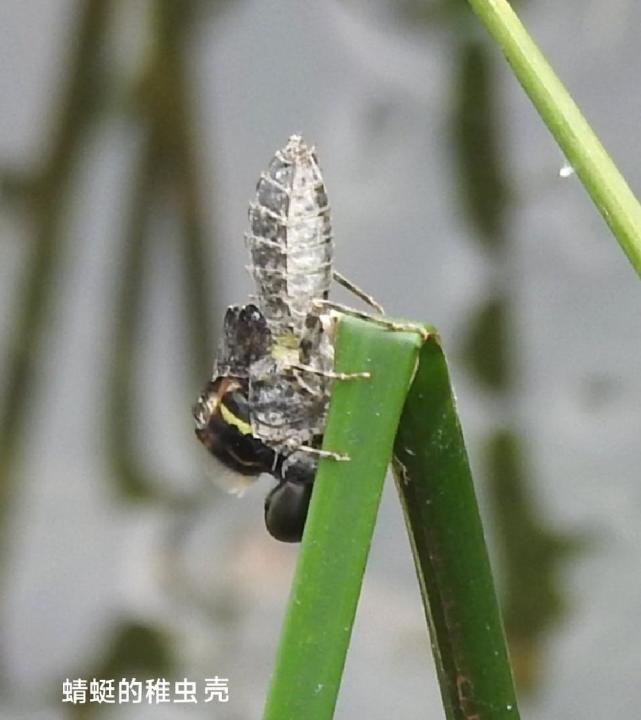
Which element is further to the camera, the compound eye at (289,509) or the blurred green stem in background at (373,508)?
the compound eye at (289,509)

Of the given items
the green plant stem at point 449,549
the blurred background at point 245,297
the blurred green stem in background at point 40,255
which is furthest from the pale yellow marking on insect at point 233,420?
the blurred green stem in background at point 40,255

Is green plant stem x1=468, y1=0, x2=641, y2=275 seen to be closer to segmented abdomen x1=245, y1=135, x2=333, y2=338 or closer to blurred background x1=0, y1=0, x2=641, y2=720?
segmented abdomen x1=245, y1=135, x2=333, y2=338

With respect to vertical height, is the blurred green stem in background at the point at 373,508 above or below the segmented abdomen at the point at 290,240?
below

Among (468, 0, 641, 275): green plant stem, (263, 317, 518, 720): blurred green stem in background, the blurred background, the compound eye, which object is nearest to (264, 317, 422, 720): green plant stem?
(263, 317, 518, 720): blurred green stem in background

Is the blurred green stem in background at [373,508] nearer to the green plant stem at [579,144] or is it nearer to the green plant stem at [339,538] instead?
the green plant stem at [339,538]

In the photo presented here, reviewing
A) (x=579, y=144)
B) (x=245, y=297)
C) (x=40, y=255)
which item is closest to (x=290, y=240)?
(x=579, y=144)

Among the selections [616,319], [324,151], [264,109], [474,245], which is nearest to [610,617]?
[616,319]

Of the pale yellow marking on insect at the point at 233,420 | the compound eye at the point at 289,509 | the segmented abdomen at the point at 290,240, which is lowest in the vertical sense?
the compound eye at the point at 289,509
